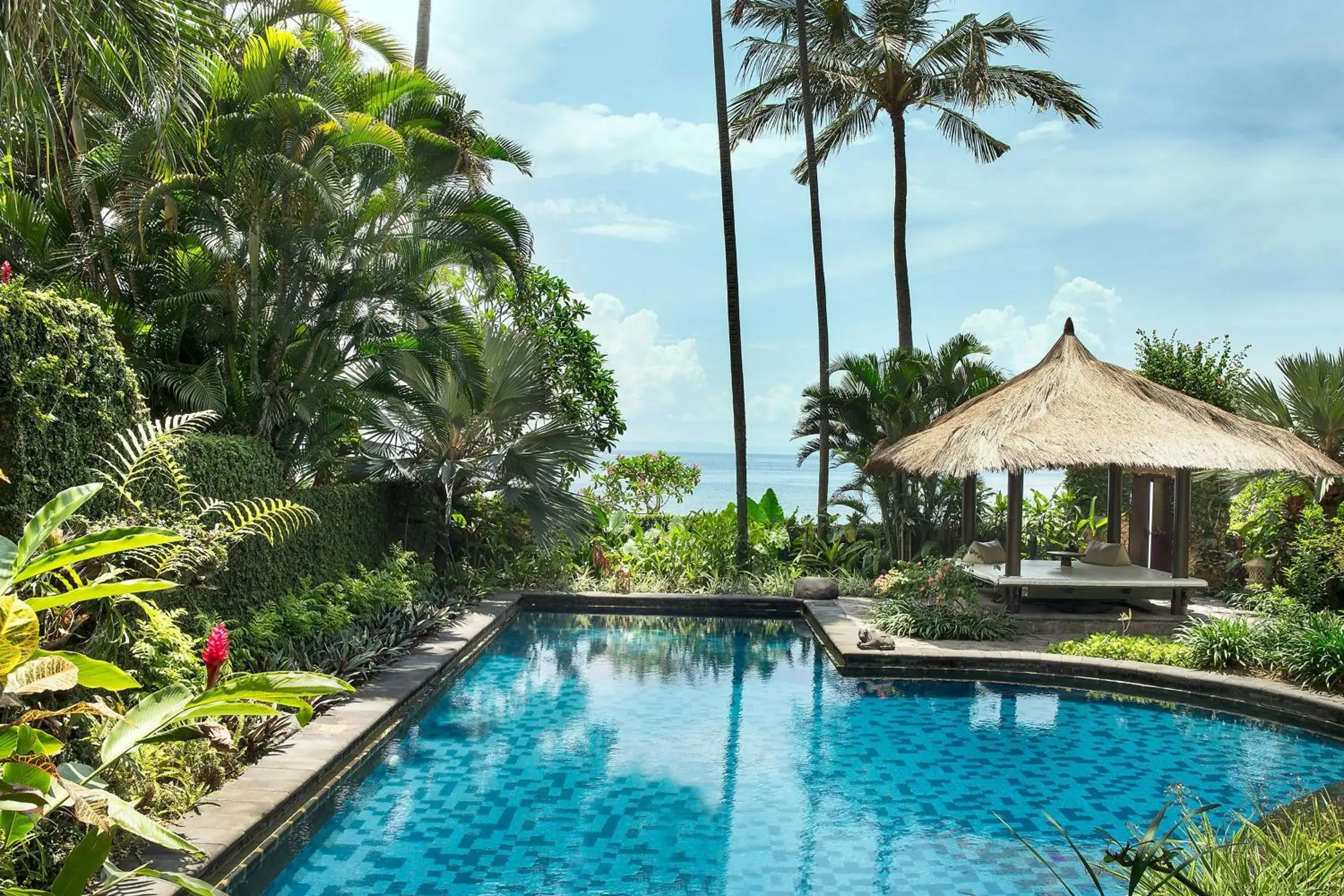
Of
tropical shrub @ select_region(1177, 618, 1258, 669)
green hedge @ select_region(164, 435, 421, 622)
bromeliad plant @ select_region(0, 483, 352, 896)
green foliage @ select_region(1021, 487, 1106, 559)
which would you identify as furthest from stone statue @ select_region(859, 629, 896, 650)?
bromeliad plant @ select_region(0, 483, 352, 896)

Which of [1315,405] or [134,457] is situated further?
[1315,405]

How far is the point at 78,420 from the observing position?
548 centimetres

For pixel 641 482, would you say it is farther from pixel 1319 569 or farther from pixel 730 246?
pixel 1319 569

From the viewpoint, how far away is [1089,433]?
11.3 metres

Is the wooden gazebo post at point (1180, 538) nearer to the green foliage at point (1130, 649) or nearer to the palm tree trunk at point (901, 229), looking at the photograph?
the green foliage at point (1130, 649)

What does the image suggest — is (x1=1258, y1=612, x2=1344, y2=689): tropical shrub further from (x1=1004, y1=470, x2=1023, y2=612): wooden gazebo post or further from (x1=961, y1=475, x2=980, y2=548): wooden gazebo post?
(x1=961, y1=475, x2=980, y2=548): wooden gazebo post

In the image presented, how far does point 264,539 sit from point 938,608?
22.3 ft

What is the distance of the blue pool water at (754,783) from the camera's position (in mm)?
5199

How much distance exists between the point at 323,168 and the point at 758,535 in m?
8.40

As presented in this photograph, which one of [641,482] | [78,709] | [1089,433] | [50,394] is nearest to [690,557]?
[641,482]

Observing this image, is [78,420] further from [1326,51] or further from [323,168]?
[1326,51]

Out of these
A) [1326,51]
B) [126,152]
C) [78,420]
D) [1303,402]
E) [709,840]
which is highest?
[1326,51]

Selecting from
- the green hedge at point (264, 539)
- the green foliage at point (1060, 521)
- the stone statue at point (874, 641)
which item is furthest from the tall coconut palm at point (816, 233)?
the green hedge at point (264, 539)

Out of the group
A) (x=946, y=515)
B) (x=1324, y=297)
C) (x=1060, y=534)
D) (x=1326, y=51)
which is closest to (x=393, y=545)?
(x=946, y=515)
